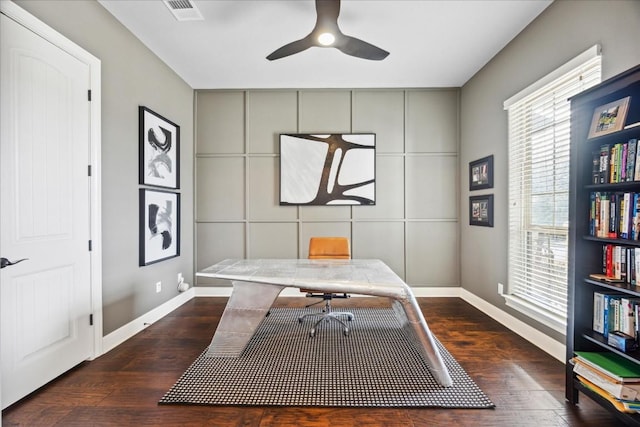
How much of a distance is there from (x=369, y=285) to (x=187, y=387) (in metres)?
1.40

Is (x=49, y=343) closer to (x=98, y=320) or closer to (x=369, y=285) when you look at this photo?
(x=98, y=320)

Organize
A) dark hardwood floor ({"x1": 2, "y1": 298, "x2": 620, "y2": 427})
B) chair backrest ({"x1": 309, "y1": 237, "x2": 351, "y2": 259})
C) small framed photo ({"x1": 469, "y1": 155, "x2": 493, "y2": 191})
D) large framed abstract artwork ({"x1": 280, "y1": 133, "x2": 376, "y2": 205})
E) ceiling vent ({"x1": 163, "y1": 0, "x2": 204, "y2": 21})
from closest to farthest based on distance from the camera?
1. dark hardwood floor ({"x1": 2, "y1": 298, "x2": 620, "y2": 427})
2. ceiling vent ({"x1": 163, "y1": 0, "x2": 204, "y2": 21})
3. chair backrest ({"x1": 309, "y1": 237, "x2": 351, "y2": 259})
4. small framed photo ({"x1": 469, "y1": 155, "x2": 493, "y2": 191})
5. large framed abstract artwork ({"x1": 280, "y1": 133, "x2": 376, "y2": 205})

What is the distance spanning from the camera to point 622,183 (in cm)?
163

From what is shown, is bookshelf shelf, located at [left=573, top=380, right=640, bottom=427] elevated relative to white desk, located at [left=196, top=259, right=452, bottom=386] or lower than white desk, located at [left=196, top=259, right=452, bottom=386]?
lower

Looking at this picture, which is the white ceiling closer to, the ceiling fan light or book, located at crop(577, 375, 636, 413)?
the ceiling fan light

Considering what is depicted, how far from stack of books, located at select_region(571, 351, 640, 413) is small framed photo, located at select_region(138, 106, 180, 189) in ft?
12.3

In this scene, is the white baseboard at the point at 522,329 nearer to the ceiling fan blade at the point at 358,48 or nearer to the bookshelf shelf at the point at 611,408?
the bookshelf shelf at the point at 611,408

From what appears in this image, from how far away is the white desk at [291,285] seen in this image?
2.11 m

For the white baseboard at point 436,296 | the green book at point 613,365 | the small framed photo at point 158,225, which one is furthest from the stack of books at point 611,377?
the small framed photo at point 158,225

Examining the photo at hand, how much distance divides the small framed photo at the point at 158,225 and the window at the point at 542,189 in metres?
3.70

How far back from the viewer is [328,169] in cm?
432

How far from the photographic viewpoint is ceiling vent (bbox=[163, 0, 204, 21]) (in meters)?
2.58

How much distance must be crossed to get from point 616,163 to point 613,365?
43.1 inches

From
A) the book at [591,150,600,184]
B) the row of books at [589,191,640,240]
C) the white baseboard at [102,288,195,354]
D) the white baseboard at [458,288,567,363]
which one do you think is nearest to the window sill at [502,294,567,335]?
the white baseboard at [458,288,567,363]
